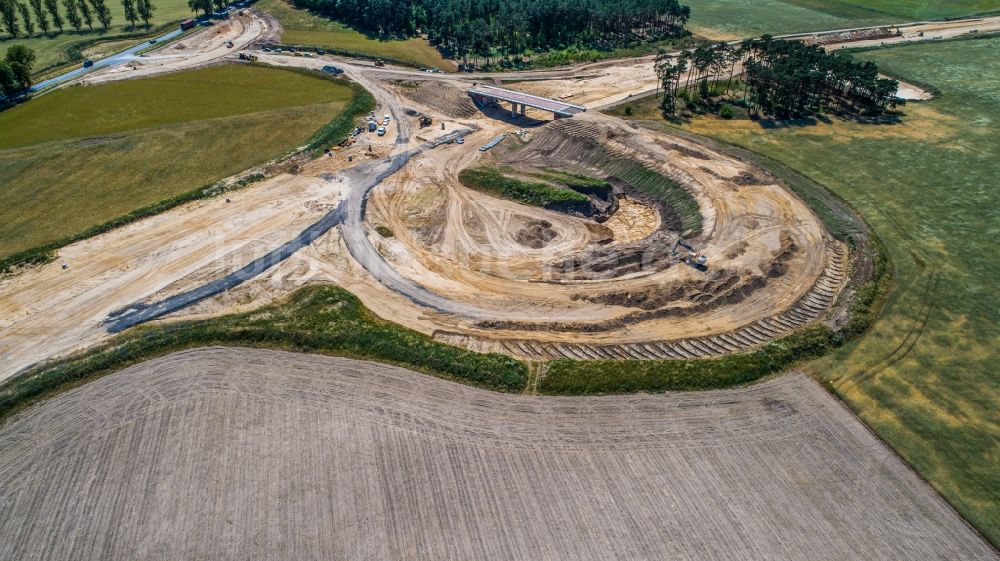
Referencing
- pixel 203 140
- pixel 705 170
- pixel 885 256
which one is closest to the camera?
pixel 885 256

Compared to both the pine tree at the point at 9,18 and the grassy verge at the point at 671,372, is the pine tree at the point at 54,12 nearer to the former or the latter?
the pine tree at the point at 9,18

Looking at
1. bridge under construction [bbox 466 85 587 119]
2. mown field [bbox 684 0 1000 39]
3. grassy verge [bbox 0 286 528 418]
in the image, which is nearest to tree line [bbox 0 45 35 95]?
bridge under construction [bbox 466 85 587 119]

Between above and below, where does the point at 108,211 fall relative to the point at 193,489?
above

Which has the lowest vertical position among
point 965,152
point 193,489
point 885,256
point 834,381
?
point 193,489

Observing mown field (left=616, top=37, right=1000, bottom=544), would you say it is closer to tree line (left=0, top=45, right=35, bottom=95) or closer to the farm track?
the farm track

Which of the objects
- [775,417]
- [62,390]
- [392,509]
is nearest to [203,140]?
[62,390]

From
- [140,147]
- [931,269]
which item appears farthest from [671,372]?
[140,147]

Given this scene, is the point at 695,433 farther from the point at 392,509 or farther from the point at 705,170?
the point at 705,170

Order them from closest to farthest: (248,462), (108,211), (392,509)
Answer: (392,509) → (248,462) → (108,211)
